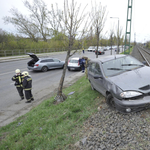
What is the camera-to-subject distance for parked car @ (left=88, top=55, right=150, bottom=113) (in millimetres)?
3321

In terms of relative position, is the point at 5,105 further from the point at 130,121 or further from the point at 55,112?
the point at 130,121

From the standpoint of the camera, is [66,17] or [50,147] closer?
[50,147]

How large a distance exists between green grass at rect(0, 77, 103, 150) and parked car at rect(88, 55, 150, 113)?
38.1 inches

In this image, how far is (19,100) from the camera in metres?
7.54

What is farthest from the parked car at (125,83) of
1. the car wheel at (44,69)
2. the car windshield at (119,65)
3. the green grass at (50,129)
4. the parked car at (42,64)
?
the car wheel at (44,69)

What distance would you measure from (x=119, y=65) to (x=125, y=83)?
1292mm

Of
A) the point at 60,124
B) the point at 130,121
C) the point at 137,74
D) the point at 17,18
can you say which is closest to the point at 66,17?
the point at 137,74

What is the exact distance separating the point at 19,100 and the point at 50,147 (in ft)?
16.2

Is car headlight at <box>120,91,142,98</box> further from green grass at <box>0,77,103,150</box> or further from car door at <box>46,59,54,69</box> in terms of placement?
car door at <box>46,59,54,69</box>

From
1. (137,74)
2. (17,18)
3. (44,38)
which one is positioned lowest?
(137,74)

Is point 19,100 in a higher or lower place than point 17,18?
lower

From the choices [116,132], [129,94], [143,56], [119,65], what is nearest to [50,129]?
[116,132]

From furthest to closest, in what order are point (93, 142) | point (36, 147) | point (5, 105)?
point (5, 105)
point (36, 147)
point (93, 142)

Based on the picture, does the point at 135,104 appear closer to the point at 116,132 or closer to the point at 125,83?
the point at 125,83
